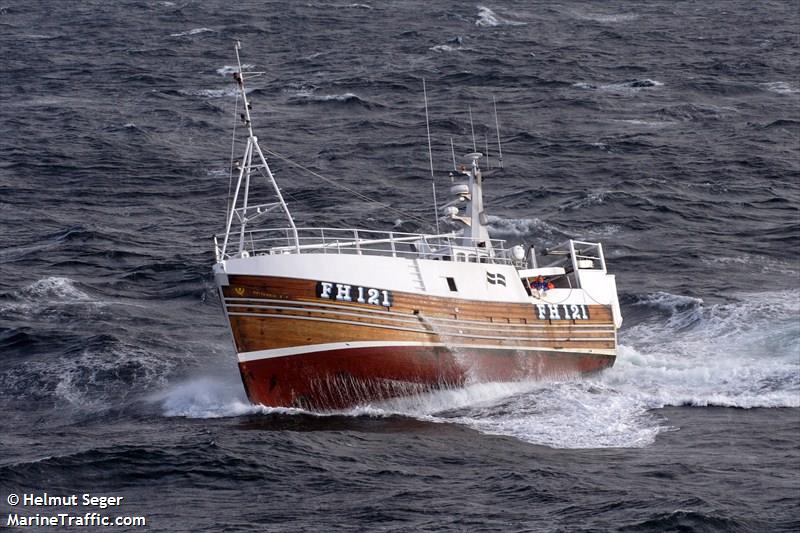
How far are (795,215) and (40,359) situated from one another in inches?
1517

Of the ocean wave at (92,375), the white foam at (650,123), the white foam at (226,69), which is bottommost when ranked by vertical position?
the white foam at (650,123)

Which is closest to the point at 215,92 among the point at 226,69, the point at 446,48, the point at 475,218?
the point at 226,69

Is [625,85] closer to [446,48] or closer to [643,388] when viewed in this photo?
[446,48]

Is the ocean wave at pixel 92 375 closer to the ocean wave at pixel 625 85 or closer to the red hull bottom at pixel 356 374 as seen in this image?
the red hull bottom at pixel 356 374

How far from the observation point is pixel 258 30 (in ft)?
356

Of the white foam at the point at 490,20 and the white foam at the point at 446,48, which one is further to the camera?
the white foam at the point at 490,20

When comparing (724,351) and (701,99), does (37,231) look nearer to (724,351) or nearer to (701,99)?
(724,351)

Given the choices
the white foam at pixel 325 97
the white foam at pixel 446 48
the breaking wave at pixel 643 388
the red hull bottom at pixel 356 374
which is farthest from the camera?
the white foam at pixel 446 48

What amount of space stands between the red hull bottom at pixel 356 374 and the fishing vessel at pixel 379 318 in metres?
0.03

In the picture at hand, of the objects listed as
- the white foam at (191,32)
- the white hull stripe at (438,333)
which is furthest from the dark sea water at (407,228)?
the white hull stripe at (438,333)

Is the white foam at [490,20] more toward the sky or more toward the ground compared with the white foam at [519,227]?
more toward the sky

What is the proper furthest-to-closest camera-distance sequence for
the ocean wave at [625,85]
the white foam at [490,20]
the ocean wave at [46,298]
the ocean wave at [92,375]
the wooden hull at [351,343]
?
the white foam at [490,20], the ocean wave at [625,85], the ocean wave at [46,298], the ocean wave at [92,375], the wooden hull at [351,343]

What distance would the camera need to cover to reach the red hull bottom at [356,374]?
1626 inches

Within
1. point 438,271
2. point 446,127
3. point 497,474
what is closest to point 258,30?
point 446,127
